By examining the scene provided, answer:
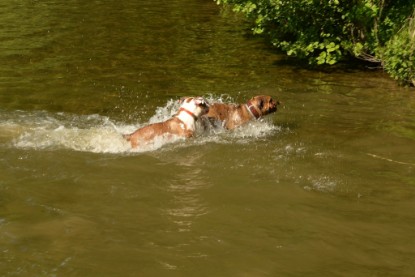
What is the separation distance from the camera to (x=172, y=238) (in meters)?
5.98

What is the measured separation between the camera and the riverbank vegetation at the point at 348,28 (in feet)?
40.3

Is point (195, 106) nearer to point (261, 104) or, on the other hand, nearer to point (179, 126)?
point (179, 126)

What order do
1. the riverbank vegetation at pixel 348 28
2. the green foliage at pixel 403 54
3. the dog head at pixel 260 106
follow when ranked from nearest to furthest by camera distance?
1. the dog head at pixel 260 106
2. the green foliage at pixel 403 54
3. the riverbank vegetation at pixel 348 28

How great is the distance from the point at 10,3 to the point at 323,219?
21058mm

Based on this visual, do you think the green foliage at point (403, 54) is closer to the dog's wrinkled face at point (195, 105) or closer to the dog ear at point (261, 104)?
the dog ear at point (261, 104)

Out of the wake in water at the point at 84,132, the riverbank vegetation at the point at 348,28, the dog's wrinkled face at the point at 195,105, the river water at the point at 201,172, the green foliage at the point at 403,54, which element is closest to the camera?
the river water at the point at 201,172

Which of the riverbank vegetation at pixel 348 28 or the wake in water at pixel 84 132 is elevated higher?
the riverbank vegetation at pixel 348 28

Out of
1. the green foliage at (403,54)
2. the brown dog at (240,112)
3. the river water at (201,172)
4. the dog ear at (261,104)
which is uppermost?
the green foliage at (403,54)

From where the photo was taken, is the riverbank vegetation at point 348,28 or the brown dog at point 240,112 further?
the riverbank vegetation at point 348,28

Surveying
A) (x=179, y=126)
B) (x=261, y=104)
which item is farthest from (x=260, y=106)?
(x=179, y=126)

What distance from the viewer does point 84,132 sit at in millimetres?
9648

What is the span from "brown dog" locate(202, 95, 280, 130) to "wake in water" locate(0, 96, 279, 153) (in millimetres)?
128

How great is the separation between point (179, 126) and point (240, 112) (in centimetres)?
126


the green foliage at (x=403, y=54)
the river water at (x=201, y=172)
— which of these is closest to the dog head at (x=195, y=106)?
the river water at (x=201, y=172)
